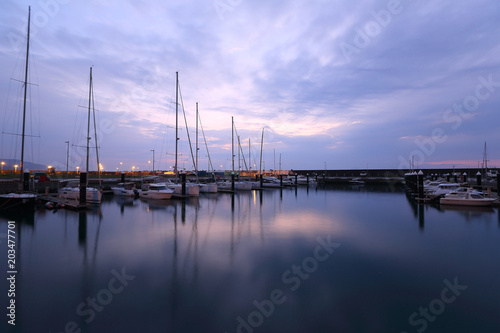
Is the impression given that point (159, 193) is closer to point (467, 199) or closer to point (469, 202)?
point (467, 199)

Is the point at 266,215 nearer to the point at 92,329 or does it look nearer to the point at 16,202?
the point at 92,329

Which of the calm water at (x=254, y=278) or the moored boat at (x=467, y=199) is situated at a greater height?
the moored boat at (x=467, y=199)

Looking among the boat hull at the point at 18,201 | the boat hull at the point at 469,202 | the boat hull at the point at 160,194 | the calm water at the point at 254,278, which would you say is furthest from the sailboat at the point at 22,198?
the boat hull at the point at 469,202

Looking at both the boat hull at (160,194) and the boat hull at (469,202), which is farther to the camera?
the boat hull at (160,194)

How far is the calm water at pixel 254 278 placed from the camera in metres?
6.57

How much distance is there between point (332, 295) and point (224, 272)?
3.84m

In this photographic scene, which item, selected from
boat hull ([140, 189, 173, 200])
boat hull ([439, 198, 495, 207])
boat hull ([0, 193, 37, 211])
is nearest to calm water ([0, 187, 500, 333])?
boat hull ([0, 193, 37, 211])

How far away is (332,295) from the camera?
7914 millimetres

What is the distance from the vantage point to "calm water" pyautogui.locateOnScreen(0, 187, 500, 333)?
21.5ft

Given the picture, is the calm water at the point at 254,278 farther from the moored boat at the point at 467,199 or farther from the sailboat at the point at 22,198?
the moored boat at the point at 467,199

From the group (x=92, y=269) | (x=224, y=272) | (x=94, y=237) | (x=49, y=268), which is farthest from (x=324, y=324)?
(x=94, y=237)

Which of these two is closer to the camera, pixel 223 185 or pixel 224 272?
pixel 224 272

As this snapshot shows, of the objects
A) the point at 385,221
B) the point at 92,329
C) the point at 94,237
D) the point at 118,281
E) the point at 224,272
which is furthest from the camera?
the point at 385,221

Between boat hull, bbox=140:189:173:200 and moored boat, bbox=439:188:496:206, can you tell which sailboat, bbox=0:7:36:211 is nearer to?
boat hull, bbox=140:189:173:200
